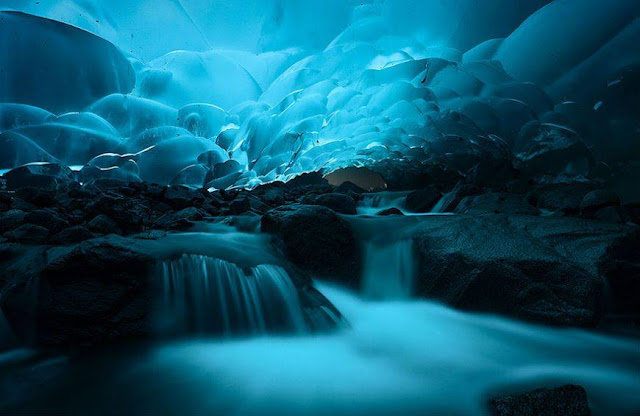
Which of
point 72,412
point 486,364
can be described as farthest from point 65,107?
point 486,364

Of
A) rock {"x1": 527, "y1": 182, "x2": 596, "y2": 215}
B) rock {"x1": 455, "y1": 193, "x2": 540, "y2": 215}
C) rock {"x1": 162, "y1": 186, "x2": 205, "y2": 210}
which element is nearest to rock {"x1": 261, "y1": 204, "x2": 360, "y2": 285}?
rock {"x1": 455, "y1": 193, "x2": 540, "y2": 215}

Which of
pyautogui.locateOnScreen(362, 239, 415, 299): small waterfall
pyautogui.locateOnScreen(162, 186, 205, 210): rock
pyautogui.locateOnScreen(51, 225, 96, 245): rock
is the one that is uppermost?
pyautogui.locateOnScreen(162, 186, 205, 210): rock

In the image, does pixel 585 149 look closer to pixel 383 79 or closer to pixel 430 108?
pixel 430 108

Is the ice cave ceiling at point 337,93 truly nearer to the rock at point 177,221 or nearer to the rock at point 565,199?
the rock at point 565,199

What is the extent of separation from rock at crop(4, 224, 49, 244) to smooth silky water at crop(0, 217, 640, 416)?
1565mm

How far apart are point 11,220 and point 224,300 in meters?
3.52

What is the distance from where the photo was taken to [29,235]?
11.7 feet

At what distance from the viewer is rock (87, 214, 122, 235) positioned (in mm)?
4160

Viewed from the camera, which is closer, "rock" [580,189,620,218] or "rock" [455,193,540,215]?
"rock" [580,189,620,218]

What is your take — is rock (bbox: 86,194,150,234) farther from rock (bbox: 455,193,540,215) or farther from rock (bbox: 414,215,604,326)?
rock (bbox: 455,193,540,215)

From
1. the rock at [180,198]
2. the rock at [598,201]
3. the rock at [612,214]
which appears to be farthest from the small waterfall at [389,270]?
the rock at [180,198]

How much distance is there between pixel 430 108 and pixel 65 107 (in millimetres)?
17184

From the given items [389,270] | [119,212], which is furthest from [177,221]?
[389,270]

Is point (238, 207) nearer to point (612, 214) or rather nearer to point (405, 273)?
point (405, 273)
